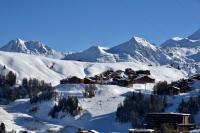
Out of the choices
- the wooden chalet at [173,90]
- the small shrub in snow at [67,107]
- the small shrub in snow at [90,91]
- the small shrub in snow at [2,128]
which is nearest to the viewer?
the small shrub in snow at [2,128]

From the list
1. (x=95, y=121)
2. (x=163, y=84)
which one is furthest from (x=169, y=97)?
(x=95, y=121)

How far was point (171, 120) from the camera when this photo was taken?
112 m

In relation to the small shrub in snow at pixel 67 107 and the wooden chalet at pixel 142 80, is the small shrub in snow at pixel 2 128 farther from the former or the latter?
the wooden chalet at pixel 142 80

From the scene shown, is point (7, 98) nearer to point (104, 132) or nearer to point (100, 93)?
point (100, 93)

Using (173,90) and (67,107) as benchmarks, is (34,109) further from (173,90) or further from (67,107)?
(173,90)

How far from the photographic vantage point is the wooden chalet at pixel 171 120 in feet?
365

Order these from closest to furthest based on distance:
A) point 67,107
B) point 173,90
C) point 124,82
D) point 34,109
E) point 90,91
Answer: point 67,107 < point 34,109 < point 173,90 < point 90,91 < point 124,82

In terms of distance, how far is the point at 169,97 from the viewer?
426 ft

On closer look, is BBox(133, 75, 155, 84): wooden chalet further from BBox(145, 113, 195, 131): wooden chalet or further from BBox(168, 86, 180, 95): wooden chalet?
BBox(145, 113, 195, 131): wooden chalet

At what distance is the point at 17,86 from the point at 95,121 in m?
40.1

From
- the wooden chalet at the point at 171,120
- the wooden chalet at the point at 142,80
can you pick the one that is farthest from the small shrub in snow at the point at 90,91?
the wooden chalet at the point at 171,120

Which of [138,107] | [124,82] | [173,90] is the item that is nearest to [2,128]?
[138,107]

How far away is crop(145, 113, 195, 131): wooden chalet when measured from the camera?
365 feet

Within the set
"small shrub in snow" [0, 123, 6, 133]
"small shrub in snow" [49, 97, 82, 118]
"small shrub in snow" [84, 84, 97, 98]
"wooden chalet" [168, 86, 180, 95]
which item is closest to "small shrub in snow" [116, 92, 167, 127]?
"wooden chalet" [168, 86, 180, 95]
